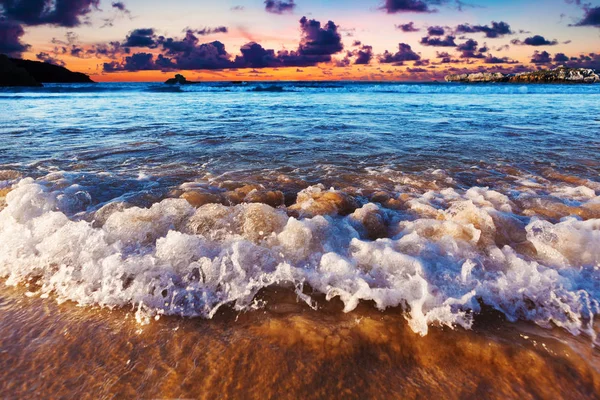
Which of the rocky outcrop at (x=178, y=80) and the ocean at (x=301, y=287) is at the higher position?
the rocky outcrop at (x=178, y=80)

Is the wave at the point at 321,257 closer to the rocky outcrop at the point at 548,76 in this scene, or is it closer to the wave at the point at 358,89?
the wave at the point at 358,89

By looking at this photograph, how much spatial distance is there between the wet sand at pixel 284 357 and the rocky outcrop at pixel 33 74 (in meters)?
70.9

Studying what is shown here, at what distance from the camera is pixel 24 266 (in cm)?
274

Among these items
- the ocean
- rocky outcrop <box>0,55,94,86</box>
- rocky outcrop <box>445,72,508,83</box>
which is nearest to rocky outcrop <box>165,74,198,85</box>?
rocky outcrop <box>0,55,94,86</box>

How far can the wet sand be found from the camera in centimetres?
172

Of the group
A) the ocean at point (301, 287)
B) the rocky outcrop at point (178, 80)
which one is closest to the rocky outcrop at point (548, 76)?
the rocky outcrop at point (178, 80)

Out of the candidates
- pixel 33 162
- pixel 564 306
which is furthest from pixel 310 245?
pixel 33 162

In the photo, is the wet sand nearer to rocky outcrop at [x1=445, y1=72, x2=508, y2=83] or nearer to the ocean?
the ocean

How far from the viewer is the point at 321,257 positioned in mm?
2766

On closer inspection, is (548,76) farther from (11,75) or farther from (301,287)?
(11,75)

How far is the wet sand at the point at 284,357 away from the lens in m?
1.72

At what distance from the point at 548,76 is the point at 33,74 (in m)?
133

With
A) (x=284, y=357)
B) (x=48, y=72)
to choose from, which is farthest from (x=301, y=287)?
(x=48, y=72)

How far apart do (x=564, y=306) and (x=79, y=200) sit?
199 inches
